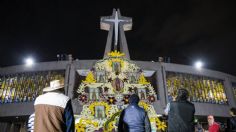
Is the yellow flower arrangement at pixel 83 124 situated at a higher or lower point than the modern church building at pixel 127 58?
lower

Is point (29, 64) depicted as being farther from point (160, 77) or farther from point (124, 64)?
point (124, 64)

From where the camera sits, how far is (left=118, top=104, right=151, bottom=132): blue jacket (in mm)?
6168

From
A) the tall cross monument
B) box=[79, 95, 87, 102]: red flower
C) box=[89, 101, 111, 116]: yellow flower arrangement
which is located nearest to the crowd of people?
box=[89, 101, 111, 116]: yellow flower arrangement

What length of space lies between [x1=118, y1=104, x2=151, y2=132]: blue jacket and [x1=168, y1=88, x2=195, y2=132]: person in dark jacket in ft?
1.97

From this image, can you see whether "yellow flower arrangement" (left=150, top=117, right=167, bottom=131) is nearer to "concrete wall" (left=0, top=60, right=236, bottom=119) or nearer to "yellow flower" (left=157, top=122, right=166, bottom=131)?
"yellow flower" (left=157, top=122, right=166, bottom=131)

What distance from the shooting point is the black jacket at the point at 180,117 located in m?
5.88

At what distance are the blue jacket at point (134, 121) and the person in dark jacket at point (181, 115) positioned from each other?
0.60 metres

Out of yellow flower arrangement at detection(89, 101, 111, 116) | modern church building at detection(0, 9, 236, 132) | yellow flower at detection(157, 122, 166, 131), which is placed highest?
modern church building at detection(0, 9, 236, 132)

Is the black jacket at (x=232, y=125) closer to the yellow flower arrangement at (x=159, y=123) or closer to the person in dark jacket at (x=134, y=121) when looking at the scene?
the person in dark jacket at (x=134, y=121)

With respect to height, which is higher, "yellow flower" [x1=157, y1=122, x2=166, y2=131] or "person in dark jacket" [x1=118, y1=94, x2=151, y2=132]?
"person in dark jacket" [x1=118, y1=94, x2=151, y2=132]

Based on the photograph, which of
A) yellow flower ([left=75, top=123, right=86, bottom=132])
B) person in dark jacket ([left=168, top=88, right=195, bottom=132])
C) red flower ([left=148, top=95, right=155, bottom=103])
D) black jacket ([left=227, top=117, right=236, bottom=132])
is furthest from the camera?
red flower ([left=148, top=95, right=155, bottom=103])

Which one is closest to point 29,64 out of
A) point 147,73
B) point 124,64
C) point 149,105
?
point 147,73

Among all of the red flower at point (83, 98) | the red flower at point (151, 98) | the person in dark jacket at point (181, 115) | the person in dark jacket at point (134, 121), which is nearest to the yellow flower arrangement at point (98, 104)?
the red flower at point (83, 98)

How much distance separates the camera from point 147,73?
35.0 meters
